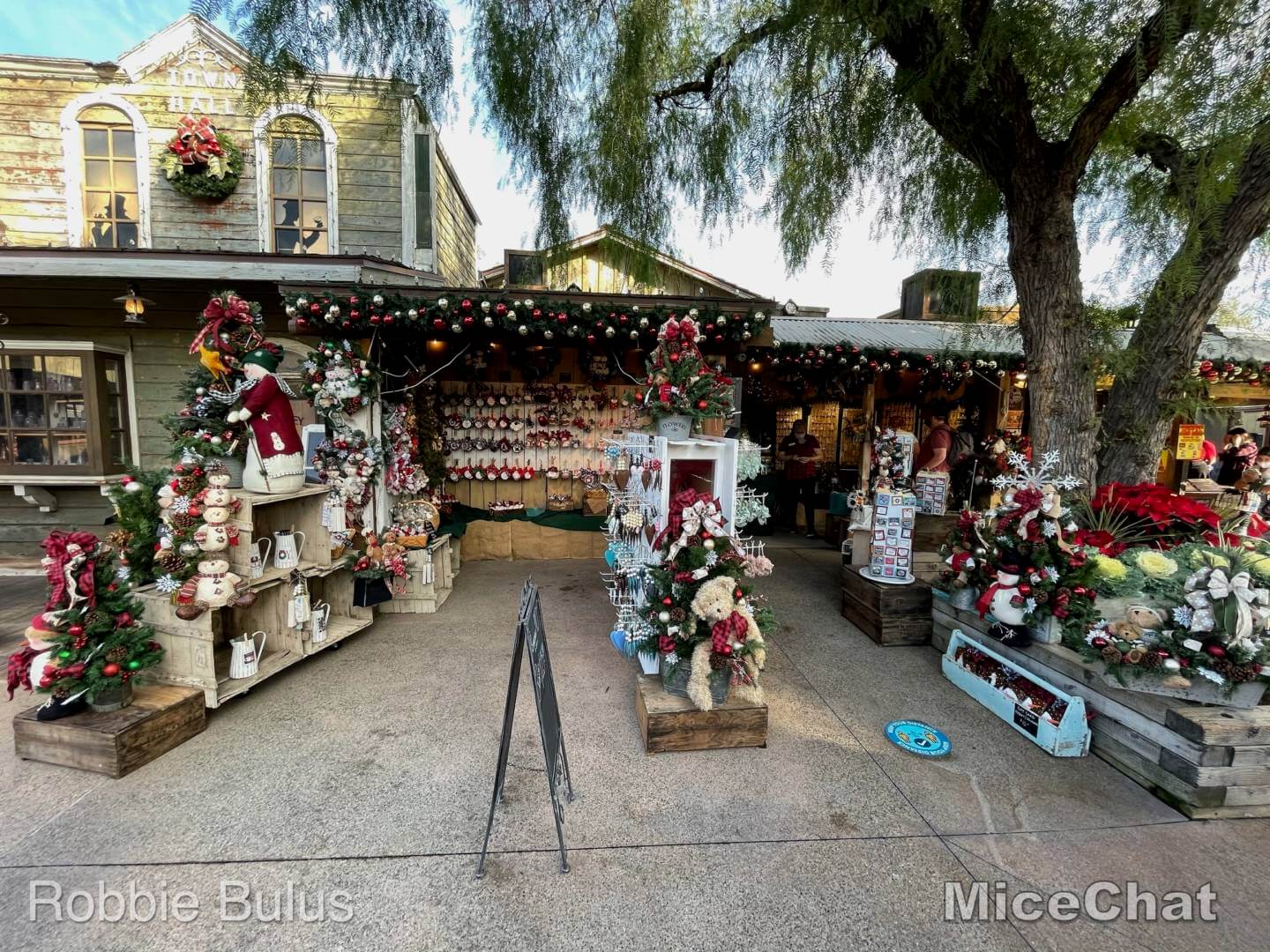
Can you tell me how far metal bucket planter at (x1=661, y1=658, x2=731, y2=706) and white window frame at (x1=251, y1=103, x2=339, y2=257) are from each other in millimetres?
6714

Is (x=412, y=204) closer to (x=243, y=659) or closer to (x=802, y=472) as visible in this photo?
(x=243, y=659)

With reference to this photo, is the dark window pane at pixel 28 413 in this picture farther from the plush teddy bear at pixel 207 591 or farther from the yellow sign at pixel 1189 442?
the yellow sign at pixel 1189 442

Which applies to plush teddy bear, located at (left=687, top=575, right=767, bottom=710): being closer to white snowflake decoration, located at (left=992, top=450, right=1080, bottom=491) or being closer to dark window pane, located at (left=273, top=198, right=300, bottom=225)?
white snowflake decoration, located at (left=992, top=450, right=1080, bottom=491)

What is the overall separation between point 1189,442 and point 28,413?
14.4 meters

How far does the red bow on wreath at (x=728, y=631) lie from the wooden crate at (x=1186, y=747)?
2.02m

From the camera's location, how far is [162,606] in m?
3.01

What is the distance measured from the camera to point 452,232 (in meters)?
8.60

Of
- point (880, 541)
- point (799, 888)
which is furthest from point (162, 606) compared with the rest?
point (880, 541)

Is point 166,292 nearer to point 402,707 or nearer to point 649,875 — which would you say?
point 402,707

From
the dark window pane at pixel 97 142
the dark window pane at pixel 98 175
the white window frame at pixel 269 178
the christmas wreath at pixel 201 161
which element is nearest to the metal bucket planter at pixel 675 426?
the white window frame at pixel 269 178

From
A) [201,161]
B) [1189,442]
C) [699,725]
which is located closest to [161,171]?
[201,161]

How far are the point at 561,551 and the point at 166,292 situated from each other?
576 centimetres

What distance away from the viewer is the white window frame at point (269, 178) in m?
6.37

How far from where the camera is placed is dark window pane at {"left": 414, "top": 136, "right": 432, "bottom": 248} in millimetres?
6828
